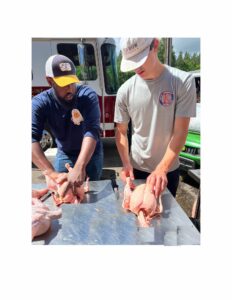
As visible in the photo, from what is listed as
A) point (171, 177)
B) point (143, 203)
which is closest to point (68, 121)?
point (143, 203)

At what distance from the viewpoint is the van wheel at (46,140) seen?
204 cm

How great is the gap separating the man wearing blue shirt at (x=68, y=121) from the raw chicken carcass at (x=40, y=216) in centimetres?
19

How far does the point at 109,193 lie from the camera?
2219 millimetres

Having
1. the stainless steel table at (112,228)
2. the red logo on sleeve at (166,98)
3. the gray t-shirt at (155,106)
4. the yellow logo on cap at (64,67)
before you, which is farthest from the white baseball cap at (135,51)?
the stainless steel table at (112,228)

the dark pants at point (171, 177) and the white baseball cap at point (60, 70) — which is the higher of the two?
the white baseball cap at point (60, 70)

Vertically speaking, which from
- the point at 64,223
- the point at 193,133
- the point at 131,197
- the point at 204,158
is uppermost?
the point at 193,133

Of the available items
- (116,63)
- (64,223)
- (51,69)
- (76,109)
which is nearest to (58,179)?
(64,223)

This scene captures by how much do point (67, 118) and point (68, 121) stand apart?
20 mm

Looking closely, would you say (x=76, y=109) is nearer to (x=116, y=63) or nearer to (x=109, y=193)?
(x=116, y=63)

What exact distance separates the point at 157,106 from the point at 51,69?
2.15ft

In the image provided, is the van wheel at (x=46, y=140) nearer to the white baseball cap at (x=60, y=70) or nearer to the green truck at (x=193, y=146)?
the white baseball cap at (x=60, y=70)

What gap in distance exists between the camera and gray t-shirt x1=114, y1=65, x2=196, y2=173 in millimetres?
1981

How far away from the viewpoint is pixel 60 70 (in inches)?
78.6

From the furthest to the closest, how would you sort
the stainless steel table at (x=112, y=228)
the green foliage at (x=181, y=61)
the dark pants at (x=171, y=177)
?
1. the dark pants at (x=171, y=177)
2. the green foliage at (x=181, y=61)
3. the stainless steel table at (x=112, y=228)
